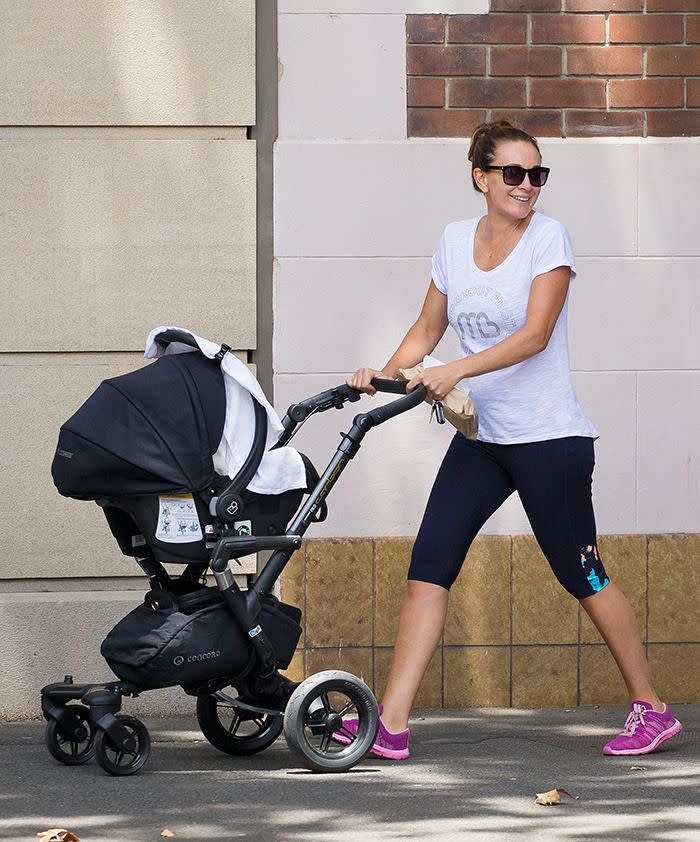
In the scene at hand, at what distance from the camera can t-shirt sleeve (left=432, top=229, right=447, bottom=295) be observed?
5.44 m

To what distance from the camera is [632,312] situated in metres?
6.50

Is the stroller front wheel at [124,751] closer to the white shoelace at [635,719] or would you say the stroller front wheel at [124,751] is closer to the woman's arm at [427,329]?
the woman's arm at [427,329]

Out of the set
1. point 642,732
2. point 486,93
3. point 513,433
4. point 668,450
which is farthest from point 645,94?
point 642,732

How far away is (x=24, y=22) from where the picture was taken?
628 centimetres

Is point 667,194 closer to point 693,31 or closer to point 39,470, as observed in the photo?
point 693,31

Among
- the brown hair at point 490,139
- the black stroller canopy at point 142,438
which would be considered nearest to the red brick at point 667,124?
the brown hair at point 490,139

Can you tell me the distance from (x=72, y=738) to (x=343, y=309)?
204 cm

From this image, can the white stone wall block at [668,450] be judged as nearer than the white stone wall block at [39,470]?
No

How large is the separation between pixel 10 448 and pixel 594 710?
8.13 ft

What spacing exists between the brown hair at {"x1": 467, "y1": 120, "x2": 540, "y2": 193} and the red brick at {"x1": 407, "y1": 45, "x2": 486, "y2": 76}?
1.15 m

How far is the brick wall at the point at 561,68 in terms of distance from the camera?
641 centimetres

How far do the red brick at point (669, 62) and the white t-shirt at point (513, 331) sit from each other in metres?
1.48

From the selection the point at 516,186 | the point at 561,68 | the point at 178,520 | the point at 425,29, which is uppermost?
the point at 425,29

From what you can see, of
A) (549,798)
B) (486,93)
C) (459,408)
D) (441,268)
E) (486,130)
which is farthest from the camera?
(486,93)
